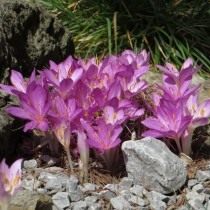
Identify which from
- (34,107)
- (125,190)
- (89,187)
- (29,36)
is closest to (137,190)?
(125,190)

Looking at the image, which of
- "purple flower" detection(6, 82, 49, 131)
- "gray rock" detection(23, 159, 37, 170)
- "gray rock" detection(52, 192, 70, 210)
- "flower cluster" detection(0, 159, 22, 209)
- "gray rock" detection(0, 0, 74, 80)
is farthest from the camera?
"gray rock" detection(0, 0, 74, 80)

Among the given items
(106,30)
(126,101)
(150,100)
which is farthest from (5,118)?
(106,30)

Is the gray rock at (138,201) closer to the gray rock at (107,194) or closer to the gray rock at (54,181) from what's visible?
the gray rock at (107,194)

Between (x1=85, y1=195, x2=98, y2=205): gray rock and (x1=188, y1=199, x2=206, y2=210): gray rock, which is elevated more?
(x1=85, y1=195, x2=98, y2=205): gray rock

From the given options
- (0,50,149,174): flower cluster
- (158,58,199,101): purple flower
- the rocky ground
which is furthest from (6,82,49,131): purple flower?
(158,58,199,101): purple flower

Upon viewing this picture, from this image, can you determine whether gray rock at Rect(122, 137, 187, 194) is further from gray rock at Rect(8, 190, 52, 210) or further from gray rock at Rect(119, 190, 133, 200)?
gray rock at Rect(8, 190, 52, 210)

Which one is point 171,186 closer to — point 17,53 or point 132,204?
point 132,204

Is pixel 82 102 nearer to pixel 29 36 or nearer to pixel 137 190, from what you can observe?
pixel 137 190
